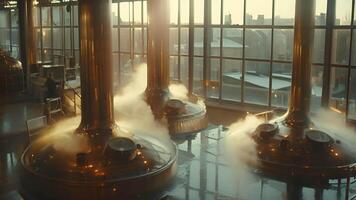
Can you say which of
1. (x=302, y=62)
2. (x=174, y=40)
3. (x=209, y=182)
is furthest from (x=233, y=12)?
(x=209, y=182)

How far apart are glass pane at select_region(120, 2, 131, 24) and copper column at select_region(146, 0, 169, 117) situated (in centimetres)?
519

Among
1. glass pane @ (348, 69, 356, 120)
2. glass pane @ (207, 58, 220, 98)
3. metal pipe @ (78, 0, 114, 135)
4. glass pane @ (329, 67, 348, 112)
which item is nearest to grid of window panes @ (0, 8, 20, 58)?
glass pane @ (207, 58, 220, 98)

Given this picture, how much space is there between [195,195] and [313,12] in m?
4.00

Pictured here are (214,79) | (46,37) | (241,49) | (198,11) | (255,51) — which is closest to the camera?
(255,51)

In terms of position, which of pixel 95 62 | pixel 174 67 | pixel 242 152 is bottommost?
pixel 242 152

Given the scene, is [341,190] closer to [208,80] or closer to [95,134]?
[95,134]

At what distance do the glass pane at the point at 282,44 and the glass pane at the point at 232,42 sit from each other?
1131 millimetres

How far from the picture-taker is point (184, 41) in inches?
547

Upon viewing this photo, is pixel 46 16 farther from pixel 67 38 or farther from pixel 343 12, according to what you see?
pixel 343 12

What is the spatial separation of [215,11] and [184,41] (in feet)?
4.57

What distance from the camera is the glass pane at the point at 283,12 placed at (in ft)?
38.2

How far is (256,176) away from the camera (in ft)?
25.6

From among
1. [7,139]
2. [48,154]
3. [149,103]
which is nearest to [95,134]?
[48,154]

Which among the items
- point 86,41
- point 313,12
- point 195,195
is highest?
point 313,12
